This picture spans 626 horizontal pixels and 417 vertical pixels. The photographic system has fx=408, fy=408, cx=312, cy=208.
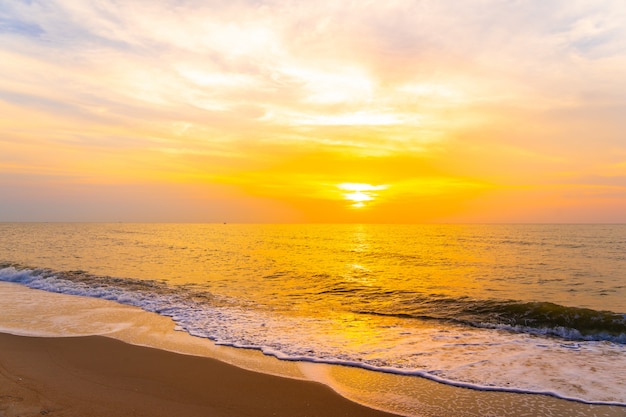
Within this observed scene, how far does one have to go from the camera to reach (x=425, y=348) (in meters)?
10.5

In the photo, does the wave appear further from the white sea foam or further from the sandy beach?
the sandy beach

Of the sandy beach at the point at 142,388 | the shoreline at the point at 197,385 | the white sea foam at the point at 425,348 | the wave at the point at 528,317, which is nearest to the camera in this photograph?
the sandy beach at the point at 142,388

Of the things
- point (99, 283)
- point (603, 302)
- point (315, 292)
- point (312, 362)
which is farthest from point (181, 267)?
point (603, 302)

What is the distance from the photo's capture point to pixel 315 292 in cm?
2050

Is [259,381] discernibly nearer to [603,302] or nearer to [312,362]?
[312,362]

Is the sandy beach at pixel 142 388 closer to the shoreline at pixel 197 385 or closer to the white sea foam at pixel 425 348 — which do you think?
the shoreline at pixel 197 385

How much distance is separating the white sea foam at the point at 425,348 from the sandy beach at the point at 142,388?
184 centimetres

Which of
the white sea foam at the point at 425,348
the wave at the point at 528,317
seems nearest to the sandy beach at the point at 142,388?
the white sea foam at the point at 425,348

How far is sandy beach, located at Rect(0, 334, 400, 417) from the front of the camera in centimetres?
646

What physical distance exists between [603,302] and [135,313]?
19.0 metres

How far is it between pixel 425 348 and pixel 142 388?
22.2 ft

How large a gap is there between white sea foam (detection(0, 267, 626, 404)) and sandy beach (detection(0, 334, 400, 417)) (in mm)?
1837

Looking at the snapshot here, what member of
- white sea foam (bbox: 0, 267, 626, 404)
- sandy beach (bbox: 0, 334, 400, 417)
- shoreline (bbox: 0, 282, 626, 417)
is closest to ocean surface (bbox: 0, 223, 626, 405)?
white sea foam (bbox: 0, 267, 626, 404)

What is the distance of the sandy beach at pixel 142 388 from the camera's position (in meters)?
6.46
